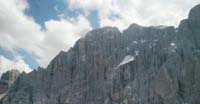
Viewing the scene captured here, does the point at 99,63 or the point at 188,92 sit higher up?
the point at 99,63

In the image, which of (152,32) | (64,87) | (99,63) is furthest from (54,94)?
(152,32)

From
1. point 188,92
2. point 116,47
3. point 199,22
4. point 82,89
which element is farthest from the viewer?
point 116,47

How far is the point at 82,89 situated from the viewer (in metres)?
181

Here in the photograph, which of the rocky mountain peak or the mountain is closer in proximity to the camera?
the mountain

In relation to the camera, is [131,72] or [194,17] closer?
[131,72]

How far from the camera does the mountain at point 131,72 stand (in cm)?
14500

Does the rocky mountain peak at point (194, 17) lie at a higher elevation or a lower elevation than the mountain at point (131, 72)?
higher

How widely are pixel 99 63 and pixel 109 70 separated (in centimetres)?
1068

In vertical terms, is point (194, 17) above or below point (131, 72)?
above

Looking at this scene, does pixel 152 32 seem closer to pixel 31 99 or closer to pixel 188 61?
pixel 188 61

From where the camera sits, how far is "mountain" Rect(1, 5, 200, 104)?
145000 mm

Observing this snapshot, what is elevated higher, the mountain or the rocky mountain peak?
the rocky mountain peak

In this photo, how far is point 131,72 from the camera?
168500 millimetres

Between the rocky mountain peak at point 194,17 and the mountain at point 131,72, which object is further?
the rocky mountain peak at point 194,17
